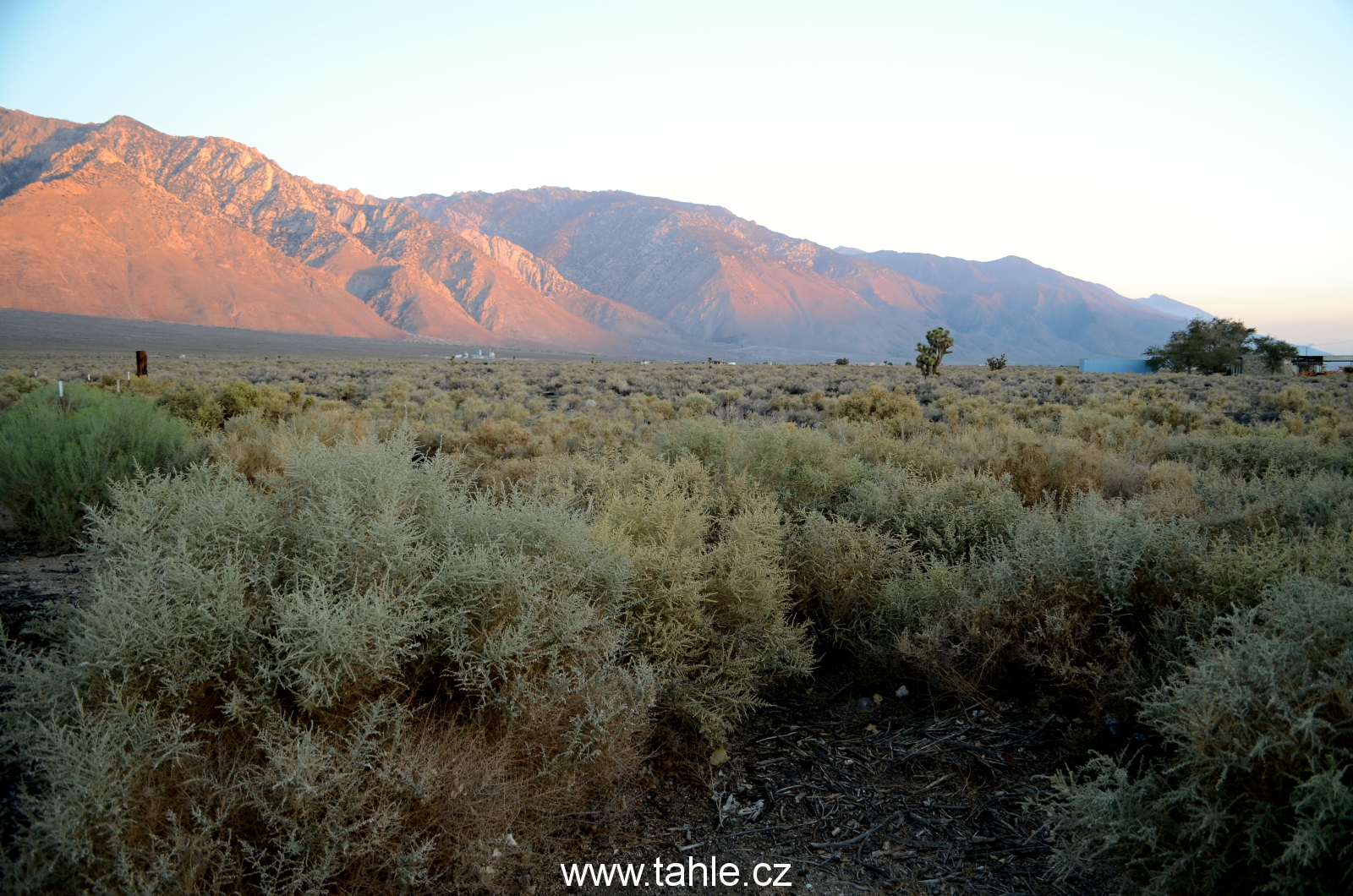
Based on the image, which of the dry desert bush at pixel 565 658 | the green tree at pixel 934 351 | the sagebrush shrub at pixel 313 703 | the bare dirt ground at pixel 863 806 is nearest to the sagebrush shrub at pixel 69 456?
the dry desert bush at pixel 565 658

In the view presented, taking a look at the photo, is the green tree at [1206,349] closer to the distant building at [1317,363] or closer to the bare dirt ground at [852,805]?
the distant building at [1317,363]

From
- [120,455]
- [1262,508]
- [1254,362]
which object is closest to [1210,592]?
[1262,508]

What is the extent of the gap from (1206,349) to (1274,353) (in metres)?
5.94

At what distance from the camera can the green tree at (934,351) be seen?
31.9m

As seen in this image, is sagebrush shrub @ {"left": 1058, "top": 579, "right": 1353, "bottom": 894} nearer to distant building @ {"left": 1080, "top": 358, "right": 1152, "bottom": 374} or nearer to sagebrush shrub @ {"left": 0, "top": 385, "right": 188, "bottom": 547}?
sagebrush shrub @ {"left": 0, "top": 385, "right": 188, "bottom": 547}

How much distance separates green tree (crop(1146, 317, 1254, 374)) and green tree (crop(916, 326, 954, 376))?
26497 millimetres

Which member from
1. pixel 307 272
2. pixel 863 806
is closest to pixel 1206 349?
pixel 863 806

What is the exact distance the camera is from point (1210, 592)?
3879mm

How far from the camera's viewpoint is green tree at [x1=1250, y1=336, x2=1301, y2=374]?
46.0m

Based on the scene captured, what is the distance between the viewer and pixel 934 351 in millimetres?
33000

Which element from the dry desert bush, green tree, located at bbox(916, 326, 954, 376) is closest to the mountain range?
green tree, located at bbox(916, 326, 954, 376)

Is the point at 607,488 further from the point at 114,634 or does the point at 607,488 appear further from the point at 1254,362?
the point at 1254,362

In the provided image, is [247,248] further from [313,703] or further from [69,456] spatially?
[313,703]

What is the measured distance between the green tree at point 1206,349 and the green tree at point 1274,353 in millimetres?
1274
